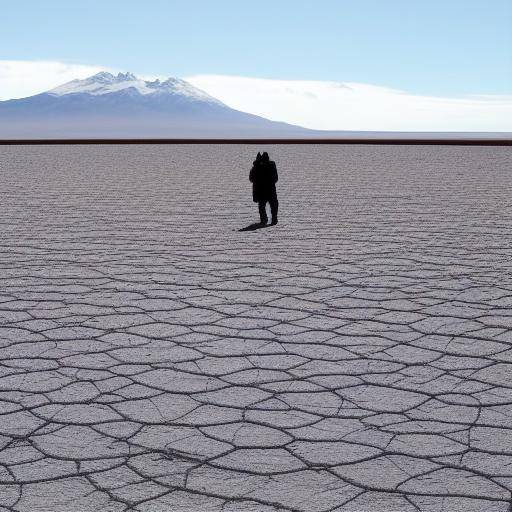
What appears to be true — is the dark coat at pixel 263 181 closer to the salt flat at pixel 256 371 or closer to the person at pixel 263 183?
the person at pixel 263 183

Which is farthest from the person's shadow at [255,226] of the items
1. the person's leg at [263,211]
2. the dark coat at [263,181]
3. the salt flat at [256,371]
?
the salt flat at [256,371]

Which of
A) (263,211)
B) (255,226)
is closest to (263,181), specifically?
(263,211)

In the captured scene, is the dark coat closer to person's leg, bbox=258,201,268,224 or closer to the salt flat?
person's leg, bbox=258,201,268,224

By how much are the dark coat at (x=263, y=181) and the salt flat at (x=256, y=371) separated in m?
0.98

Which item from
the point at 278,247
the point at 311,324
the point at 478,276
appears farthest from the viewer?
the point at 278,247

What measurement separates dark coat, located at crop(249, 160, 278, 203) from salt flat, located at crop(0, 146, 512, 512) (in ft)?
3.21

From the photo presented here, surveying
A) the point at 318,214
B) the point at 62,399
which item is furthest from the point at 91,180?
the point at 62,399

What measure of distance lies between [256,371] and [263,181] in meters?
5.89

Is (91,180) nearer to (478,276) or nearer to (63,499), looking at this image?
(478,276)

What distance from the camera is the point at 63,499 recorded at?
105 inches

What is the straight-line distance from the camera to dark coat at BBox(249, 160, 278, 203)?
382 inches

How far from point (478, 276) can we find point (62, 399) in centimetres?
380

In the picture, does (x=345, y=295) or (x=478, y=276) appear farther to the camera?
(x=478, y=276)

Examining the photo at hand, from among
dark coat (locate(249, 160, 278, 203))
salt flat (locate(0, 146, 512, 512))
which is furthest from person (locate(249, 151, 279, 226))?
salt flat (locate(0, 146, 512, 512))
